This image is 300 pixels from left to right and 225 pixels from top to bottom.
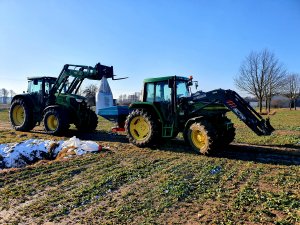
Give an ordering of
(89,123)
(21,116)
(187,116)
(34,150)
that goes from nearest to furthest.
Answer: (187,116)
(34,150)
(89,123)
(21,116)

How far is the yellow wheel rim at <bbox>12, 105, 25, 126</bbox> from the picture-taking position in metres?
15.2

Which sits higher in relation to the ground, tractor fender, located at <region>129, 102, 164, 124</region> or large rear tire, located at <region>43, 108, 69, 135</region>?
tractor fender, located at <region>129, 102, 164, 124</region>

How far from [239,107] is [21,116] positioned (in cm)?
1108

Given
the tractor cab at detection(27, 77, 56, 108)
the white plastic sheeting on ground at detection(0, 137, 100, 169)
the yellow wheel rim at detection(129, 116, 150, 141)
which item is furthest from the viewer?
the tractor cab at detection(27, 77, 56, 108)

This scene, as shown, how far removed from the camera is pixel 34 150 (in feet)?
31.8

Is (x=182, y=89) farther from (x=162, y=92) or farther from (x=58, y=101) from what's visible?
(x=58, y=101)

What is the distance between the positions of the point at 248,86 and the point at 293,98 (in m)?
21.3

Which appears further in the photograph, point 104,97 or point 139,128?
point 104,97

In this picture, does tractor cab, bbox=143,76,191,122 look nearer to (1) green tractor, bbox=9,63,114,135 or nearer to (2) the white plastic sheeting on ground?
(2) the white plastic sheeting on ground

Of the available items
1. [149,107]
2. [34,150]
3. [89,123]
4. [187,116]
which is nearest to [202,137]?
[187,116]

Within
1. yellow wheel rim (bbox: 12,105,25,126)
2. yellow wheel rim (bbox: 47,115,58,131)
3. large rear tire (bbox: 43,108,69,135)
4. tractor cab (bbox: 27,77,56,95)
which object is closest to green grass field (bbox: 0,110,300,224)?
large rear tire (bbox: 43,108,69,135)

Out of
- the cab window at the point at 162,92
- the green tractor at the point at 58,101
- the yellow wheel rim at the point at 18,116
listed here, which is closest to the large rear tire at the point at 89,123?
the green tractor at the point at 58,101

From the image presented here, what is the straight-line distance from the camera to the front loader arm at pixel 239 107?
886 centimetres

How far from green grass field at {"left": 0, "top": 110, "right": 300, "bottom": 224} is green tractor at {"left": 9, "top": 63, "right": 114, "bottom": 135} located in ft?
17.1
